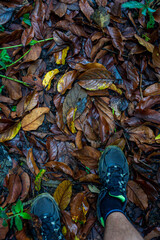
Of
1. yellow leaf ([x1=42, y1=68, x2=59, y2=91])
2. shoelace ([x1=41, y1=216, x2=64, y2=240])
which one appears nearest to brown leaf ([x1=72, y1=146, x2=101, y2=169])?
shoelace ([x1=41, y1=216, x2=64, y2=240])

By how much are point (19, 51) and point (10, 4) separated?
44 cm

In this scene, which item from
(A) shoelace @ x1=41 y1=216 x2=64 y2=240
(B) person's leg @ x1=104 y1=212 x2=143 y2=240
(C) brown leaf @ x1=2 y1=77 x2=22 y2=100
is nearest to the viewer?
(B) person's leg @ x1=104 y1=212 x2=143 y2=240

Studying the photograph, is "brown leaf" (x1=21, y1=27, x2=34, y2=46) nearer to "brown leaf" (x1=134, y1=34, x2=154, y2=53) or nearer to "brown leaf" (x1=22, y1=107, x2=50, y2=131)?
"brown leaf" (x1=22, y1=107, x2=50, y2=131)

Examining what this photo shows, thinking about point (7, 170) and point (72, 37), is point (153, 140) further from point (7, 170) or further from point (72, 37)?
point (7, 170)

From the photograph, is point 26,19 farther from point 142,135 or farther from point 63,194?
point 63,194

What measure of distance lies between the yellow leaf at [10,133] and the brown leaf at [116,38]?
3.93ft

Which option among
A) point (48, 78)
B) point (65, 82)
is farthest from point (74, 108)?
point (48, 78)

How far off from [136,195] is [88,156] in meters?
→ 0.59

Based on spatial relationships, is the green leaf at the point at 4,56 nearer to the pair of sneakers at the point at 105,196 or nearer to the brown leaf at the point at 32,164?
the brown leaf at the point at 32,164

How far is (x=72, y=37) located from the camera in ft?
5.74

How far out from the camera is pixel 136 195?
1.76 m

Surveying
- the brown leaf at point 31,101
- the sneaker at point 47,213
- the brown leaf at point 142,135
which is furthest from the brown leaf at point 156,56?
A: the sneaker at point 47,213

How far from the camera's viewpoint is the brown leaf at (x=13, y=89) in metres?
1.73

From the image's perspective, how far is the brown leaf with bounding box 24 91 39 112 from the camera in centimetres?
172
